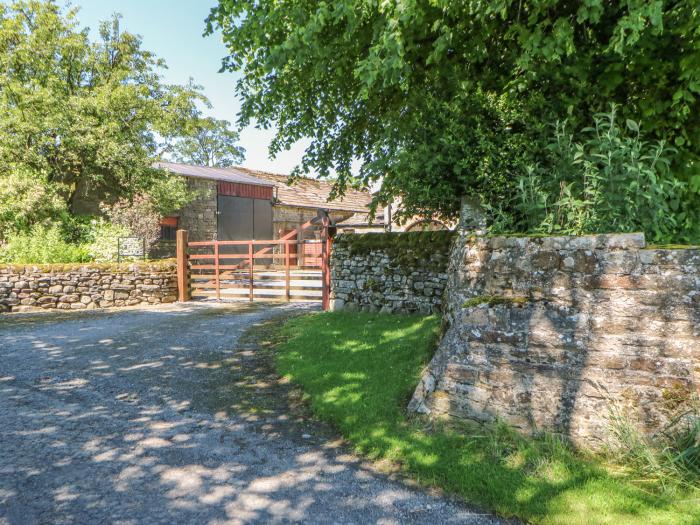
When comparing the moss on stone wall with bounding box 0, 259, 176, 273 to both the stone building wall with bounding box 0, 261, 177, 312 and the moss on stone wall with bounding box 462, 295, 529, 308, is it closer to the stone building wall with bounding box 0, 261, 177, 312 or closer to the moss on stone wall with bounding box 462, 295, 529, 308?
the stone building wall with bounding box 0, 261, 177, 312

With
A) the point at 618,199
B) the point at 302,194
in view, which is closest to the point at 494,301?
the point at 618,199

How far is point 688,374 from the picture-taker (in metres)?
3.52

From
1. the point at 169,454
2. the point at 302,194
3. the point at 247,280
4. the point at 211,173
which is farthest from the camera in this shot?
the point at 302,194

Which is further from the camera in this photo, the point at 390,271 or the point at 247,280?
the point at 247,280

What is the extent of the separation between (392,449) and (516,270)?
192cm

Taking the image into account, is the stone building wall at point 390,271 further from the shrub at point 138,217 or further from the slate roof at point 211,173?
the slate roof at point 211,173

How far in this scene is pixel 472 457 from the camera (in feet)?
12.6

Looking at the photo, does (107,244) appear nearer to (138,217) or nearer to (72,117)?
(138,217)

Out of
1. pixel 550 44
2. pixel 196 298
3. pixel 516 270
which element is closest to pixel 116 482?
pixel 516 270

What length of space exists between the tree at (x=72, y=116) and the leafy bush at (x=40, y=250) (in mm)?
1330

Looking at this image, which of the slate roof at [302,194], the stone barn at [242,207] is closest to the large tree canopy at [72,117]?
the stone barn at [242,207]

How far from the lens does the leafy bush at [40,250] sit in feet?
47.5

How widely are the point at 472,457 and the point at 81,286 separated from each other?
13180 millimetres

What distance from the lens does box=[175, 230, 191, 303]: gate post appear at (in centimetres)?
1450
